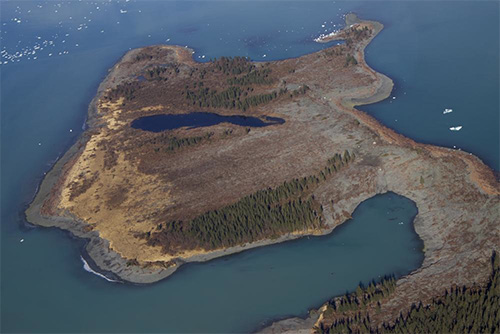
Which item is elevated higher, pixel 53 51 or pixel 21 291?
pixel 53 51

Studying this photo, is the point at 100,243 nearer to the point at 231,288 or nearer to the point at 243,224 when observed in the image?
the point at 243,224

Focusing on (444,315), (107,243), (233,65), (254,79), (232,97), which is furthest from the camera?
(233,65)

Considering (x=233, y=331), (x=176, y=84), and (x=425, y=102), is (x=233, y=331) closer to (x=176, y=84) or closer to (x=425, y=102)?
(x=425, y=102)

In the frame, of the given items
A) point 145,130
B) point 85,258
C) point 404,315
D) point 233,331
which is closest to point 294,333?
point 233,331

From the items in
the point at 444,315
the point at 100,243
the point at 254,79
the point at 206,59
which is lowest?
the point at 444,315

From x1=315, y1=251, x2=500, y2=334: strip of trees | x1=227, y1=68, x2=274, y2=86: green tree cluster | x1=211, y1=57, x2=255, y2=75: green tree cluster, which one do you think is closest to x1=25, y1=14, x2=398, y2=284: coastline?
x1=315, y1=251, x2=500, y2=334: strip of trees

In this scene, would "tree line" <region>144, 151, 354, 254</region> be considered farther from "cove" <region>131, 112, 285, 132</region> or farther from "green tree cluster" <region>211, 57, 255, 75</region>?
"green tree cluster" <region>211, 57, 255, 75</region>

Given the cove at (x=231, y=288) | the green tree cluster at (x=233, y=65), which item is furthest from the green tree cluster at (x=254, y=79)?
the cove at (x=231, y=288)

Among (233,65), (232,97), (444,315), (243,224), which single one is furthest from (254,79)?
(444,315)
